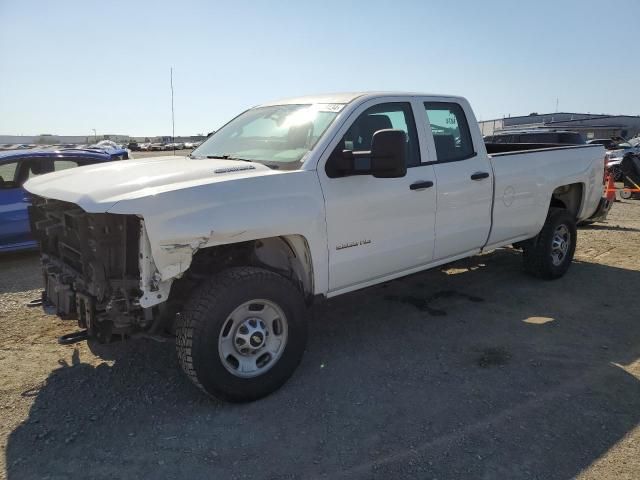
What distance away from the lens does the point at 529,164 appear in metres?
5.51

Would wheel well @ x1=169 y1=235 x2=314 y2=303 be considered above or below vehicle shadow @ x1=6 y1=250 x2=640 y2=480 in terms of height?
above

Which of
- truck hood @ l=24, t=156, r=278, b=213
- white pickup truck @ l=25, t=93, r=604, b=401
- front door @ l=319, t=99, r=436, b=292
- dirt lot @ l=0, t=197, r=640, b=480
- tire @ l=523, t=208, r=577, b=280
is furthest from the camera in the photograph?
tire @ l=523, t=208, r=577, b=280

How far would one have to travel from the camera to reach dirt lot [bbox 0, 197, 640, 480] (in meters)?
2.89

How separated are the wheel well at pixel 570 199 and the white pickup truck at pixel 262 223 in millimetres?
1769

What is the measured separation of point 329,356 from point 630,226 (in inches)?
315

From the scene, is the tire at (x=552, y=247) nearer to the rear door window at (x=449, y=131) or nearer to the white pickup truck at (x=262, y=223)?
the white pickup truck at (x=262, y=223)

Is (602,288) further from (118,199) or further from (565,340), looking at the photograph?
(118,199)

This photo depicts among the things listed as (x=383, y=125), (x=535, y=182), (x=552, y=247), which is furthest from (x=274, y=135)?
(x=552, y=247)

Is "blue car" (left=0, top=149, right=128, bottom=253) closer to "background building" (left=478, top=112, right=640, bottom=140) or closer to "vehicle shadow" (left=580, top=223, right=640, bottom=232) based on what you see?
"vehicle shadow" (left=580, top=223, right=640, bottom=232)

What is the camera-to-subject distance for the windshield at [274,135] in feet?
12.8

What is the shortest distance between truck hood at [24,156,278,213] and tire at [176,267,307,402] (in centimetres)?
66

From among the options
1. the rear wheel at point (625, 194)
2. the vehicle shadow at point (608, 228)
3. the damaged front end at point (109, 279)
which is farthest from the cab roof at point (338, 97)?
the rear wheel at point (625, 194)

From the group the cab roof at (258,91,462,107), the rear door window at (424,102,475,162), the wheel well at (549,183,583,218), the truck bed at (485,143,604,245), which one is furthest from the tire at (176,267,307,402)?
the wheel well at (549,183,583,218)

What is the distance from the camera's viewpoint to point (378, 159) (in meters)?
3.55
